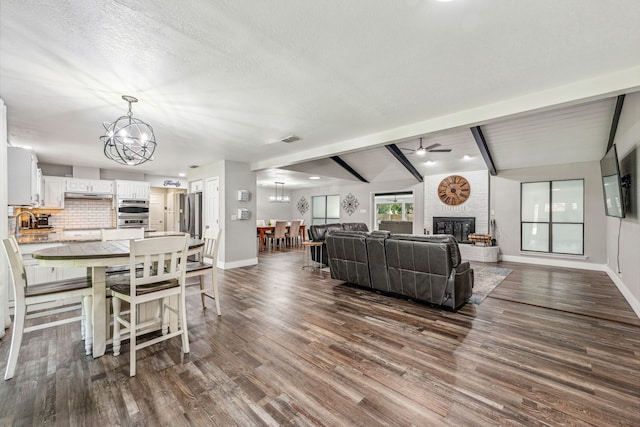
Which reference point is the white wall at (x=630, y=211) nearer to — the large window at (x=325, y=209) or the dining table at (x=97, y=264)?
the dining table at (x=97, y=264)

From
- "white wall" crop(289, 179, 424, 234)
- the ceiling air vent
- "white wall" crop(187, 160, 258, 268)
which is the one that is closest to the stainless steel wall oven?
"white wall" crop(187, 160, 258, 268)

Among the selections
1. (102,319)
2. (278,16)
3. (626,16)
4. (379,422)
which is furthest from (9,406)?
(626,16)

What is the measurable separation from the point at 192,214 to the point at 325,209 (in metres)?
6.22

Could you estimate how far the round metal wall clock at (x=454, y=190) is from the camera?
7.68 metres

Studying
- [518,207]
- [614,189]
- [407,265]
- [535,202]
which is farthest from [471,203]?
[407,265]

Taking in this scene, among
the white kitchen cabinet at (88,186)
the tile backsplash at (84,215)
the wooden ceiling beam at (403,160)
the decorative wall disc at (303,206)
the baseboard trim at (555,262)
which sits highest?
the wooden ceiling beam at (403,160)

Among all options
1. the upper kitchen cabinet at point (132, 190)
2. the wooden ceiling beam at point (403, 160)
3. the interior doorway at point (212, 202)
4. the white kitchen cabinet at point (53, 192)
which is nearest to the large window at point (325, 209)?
the wooden ceiling beam at point (403, 160)

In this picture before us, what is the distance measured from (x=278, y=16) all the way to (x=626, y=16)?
2.17m

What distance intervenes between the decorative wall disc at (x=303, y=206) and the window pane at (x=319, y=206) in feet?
1.21

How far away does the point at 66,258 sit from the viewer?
2.09 m

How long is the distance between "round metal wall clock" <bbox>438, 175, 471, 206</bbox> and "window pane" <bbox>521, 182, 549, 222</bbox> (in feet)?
4.26

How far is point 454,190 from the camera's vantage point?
310 inches

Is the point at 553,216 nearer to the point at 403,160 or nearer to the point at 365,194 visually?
the point at 403,160

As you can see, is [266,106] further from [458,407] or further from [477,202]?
[477,202]
